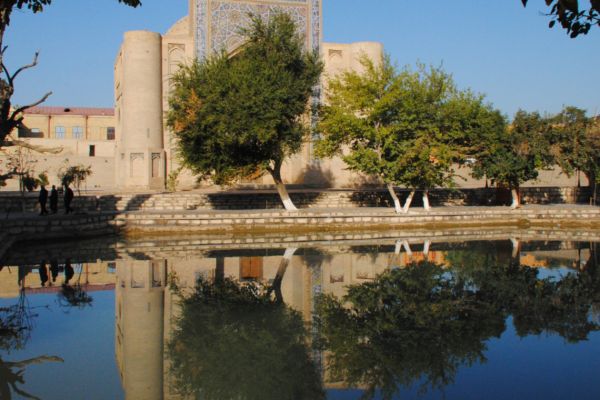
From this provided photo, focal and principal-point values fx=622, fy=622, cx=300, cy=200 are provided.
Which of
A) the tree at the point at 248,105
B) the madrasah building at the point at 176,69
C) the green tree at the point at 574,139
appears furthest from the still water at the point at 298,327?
the madrasah building at the point at 176,69

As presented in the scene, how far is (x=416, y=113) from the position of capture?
734 inches

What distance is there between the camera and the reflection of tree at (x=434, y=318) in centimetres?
589

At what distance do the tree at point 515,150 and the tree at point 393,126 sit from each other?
3.93 ft

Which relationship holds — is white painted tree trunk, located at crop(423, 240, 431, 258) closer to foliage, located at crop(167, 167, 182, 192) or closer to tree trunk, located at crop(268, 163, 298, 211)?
tree trunk, located at crop(268, 163, 298, 211)

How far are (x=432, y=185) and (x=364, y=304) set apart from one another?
34.9 feet

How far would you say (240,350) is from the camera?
6.42 m

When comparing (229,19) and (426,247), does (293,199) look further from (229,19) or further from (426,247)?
(229,19)

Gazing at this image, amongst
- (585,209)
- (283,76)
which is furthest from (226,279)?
(585,209)

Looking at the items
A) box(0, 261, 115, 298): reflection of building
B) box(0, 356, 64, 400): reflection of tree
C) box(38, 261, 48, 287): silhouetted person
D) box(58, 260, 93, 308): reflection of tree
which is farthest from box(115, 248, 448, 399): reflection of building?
box(38, 261, 48, 287): silhouetted person

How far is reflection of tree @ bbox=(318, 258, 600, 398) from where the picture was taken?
19.3 feet

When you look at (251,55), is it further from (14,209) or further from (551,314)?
Answer: (551,314)

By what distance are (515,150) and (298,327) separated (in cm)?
1422

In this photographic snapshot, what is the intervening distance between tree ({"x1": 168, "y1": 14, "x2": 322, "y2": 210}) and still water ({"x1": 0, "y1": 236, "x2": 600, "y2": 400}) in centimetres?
476

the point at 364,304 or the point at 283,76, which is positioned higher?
the point at 283,76
